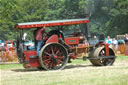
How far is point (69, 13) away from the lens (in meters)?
60.1

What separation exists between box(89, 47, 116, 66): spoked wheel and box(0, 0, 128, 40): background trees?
1908 centimetres

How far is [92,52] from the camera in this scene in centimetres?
1562

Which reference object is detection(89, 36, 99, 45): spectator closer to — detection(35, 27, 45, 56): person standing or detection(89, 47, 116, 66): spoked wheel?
detection(89, 47, 116, 66): spoked wheel

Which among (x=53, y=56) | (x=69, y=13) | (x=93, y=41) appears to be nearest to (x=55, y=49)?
(x=53, y=56)

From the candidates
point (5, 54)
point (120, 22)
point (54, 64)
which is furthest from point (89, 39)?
point (120, 22)

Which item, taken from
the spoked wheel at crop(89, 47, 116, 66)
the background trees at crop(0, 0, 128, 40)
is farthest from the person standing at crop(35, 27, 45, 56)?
the background trees at crop(0, 0, 128, 40)

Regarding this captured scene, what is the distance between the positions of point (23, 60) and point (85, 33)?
322cm

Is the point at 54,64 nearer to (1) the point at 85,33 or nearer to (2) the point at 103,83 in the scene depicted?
(1) the point at 85,33

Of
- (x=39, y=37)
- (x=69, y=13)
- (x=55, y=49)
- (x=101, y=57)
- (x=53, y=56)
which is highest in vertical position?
(x=39, y=37)

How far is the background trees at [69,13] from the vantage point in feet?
152

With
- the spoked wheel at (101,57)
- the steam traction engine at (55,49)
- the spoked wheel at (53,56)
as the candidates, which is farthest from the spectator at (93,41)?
the spoked wheel at (53,56)

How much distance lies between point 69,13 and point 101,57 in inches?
1779

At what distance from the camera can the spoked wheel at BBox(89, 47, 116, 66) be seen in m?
15.3

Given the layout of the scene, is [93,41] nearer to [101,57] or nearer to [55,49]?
[101,57]
